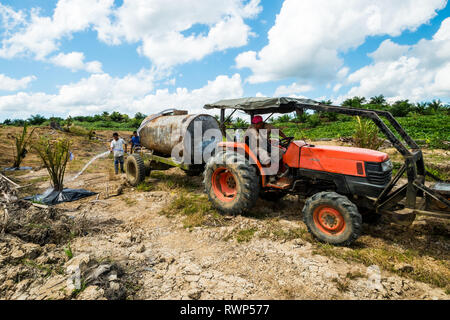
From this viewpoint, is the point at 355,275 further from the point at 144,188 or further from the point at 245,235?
the point at 144,188

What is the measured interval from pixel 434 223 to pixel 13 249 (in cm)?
604

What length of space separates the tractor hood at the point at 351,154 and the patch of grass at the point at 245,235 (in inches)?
63.9

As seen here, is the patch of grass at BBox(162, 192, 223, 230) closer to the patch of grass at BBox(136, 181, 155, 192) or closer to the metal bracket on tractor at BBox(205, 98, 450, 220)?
the patch of grass at BBox(136, 181, 155, 192)

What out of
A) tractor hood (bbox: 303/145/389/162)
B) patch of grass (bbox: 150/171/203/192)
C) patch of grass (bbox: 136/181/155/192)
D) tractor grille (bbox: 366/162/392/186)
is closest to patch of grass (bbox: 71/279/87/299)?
tractor hood (bbox: 303/145/389/162)

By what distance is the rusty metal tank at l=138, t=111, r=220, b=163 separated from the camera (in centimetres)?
620

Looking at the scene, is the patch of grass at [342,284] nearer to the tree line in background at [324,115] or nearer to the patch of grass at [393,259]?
the patch of grass at [393,259]

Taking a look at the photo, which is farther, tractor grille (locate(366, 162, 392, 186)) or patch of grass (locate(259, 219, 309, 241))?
patch of grass (locate(259, 219, 309, 241))

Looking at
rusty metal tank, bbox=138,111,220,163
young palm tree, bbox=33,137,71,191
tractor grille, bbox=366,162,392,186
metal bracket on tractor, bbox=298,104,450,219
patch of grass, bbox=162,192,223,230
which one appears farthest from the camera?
rusty metal tank, bbox=138,111,220,163

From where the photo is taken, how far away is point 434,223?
13.2 feet

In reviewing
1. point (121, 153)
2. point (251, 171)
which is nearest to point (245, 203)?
point (251, 171)

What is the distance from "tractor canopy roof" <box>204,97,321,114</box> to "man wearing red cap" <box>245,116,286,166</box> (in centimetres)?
30

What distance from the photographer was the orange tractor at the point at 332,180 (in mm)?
3256

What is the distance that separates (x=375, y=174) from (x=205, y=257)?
2620mm
